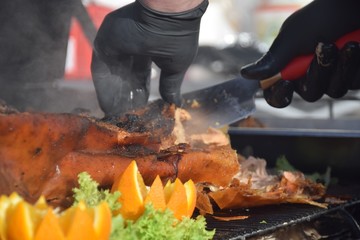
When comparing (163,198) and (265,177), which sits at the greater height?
(163,198)

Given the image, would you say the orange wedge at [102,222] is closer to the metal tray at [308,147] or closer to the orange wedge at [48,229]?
the orange wedge at [48,229]

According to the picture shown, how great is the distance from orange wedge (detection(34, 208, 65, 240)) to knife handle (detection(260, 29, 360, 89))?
2.43m

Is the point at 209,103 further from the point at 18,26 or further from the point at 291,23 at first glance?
the point at 18,26

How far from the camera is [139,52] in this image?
3512 millimetres

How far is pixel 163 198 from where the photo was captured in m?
2.31

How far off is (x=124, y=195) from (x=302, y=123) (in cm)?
393

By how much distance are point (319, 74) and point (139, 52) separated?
116cm

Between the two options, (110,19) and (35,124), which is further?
(110,19)

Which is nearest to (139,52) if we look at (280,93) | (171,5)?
(171,5)

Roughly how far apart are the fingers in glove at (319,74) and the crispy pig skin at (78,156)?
3.39 ft

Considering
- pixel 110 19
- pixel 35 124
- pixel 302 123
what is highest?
pixel 110 19

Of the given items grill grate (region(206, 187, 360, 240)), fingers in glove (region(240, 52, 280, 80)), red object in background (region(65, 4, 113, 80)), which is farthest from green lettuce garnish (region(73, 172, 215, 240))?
red object in background (region(65, 4, 113, 80))

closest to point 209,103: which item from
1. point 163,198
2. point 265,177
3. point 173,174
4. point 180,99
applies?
point 180,99

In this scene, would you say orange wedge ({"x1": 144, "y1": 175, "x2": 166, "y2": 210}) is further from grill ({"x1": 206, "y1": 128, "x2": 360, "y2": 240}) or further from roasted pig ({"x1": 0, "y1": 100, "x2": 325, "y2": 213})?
grill ({"x1": 206, "y1": 128, "x2": 360, "y2": 240})
